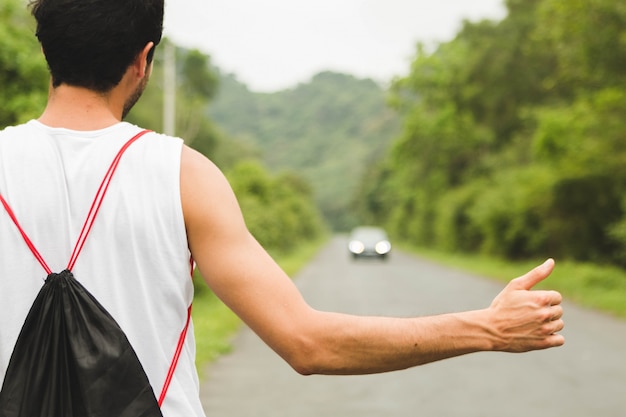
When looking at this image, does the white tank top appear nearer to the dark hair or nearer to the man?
the man

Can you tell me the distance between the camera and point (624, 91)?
1959 cm

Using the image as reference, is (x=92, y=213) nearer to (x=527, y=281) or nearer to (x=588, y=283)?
(x=527, y=281)

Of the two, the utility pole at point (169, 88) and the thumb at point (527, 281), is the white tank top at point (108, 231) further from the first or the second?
the utility pole at point (169, 88)

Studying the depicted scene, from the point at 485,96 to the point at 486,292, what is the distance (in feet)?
74.8

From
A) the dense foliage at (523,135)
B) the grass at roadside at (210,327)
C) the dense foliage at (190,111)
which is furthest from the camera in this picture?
the dense foliage at (523,135)

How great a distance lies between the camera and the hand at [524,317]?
5.82 ft

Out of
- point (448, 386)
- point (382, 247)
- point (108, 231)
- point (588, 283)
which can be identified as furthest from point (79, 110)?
point (382, 247)

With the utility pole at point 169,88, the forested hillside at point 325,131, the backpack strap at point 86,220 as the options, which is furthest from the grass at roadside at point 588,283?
the forested hillside at point 325,131

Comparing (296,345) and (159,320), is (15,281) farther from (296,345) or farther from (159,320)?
(296,345)

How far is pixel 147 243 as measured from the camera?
1.68 m

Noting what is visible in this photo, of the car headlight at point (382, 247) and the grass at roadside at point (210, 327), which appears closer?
the grass at roadside at point (210, 327)

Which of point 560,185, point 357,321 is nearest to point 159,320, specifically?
point 357,321

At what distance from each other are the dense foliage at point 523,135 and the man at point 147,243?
17226 millimetres

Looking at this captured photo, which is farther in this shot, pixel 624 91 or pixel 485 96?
pixel 485 96
